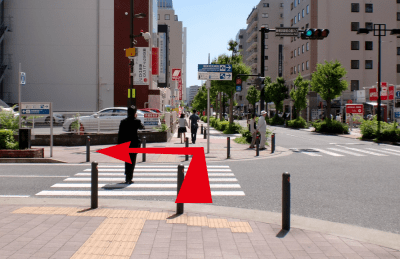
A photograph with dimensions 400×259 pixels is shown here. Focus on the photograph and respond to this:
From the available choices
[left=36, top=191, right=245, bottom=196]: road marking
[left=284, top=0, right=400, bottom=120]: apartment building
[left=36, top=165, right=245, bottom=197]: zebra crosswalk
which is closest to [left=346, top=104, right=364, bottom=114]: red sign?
[left=284, top=0, right=400, bottom=120]: apartment building

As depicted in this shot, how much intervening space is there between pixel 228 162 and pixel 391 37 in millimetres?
50924

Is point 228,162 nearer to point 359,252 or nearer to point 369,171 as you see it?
point 369,171

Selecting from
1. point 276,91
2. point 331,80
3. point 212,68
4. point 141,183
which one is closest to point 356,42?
point 276,91

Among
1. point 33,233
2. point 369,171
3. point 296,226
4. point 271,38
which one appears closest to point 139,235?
point 33,233

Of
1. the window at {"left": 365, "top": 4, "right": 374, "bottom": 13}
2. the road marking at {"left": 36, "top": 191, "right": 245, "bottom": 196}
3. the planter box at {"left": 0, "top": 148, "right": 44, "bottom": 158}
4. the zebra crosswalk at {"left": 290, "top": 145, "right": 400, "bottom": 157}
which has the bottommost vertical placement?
the road marking at {"left": 36, "top": 191, "right": 245, "bottom": 196}

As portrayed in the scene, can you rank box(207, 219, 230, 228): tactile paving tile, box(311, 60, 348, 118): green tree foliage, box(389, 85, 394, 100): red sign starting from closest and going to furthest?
box(207, 219, 230, 228): tactile paving tile < box(311, 60, 348, 118): green tree foliage < box(389, 85, 394, 100): red sign

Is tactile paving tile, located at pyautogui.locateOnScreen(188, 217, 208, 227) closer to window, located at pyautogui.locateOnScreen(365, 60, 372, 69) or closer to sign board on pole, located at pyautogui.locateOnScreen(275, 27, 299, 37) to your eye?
sign board on pole, located at pyautogui.locateOnScreen(275, 27, 299, 37)

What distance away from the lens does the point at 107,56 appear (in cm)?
4094

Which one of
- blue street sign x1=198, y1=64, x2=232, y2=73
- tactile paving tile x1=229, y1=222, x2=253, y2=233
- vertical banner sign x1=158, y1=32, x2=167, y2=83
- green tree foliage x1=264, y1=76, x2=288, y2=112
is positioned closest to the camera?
tactile paving tile x1=229, y1=222, x2=253, y2=233

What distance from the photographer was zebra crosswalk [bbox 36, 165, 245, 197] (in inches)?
315

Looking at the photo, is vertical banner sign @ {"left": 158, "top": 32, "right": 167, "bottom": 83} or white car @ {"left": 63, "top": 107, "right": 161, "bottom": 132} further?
vertical banner sign @ {"left": 158, "top": 32, "right": 167, "bottom": 83}

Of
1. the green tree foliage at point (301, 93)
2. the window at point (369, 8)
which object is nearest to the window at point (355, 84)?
the green tree foliage at point (301, 93)

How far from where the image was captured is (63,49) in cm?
4078

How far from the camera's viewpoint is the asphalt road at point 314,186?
649 centimetres
